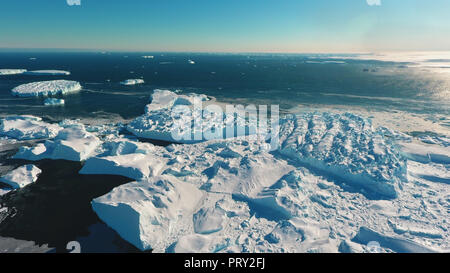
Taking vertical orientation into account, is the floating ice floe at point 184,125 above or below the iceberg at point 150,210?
above

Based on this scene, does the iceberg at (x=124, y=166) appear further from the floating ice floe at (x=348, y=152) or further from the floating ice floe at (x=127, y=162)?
the floating ice floe at (x=348, y=152)

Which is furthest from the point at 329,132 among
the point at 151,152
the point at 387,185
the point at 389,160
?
the point at 151,152

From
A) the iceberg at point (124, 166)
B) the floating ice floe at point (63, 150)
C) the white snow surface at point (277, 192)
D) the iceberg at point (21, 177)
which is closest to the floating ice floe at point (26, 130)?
the white snow surface at point (277, 192)

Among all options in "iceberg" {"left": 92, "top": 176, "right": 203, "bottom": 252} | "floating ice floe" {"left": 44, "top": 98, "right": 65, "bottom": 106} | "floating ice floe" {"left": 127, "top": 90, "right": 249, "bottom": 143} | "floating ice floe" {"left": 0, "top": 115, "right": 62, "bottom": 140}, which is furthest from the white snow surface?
"floating ice floe" {"left": 44, "top": 98, "right": 65, "bottom": 106}

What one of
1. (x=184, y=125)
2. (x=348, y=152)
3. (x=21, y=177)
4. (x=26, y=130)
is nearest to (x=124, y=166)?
(x=21, y=177)

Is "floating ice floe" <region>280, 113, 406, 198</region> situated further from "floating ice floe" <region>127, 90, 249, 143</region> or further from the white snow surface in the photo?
"floating ice floe" <region>127, 90, 249, 143</region>

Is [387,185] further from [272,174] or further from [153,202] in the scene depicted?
[153,202]
